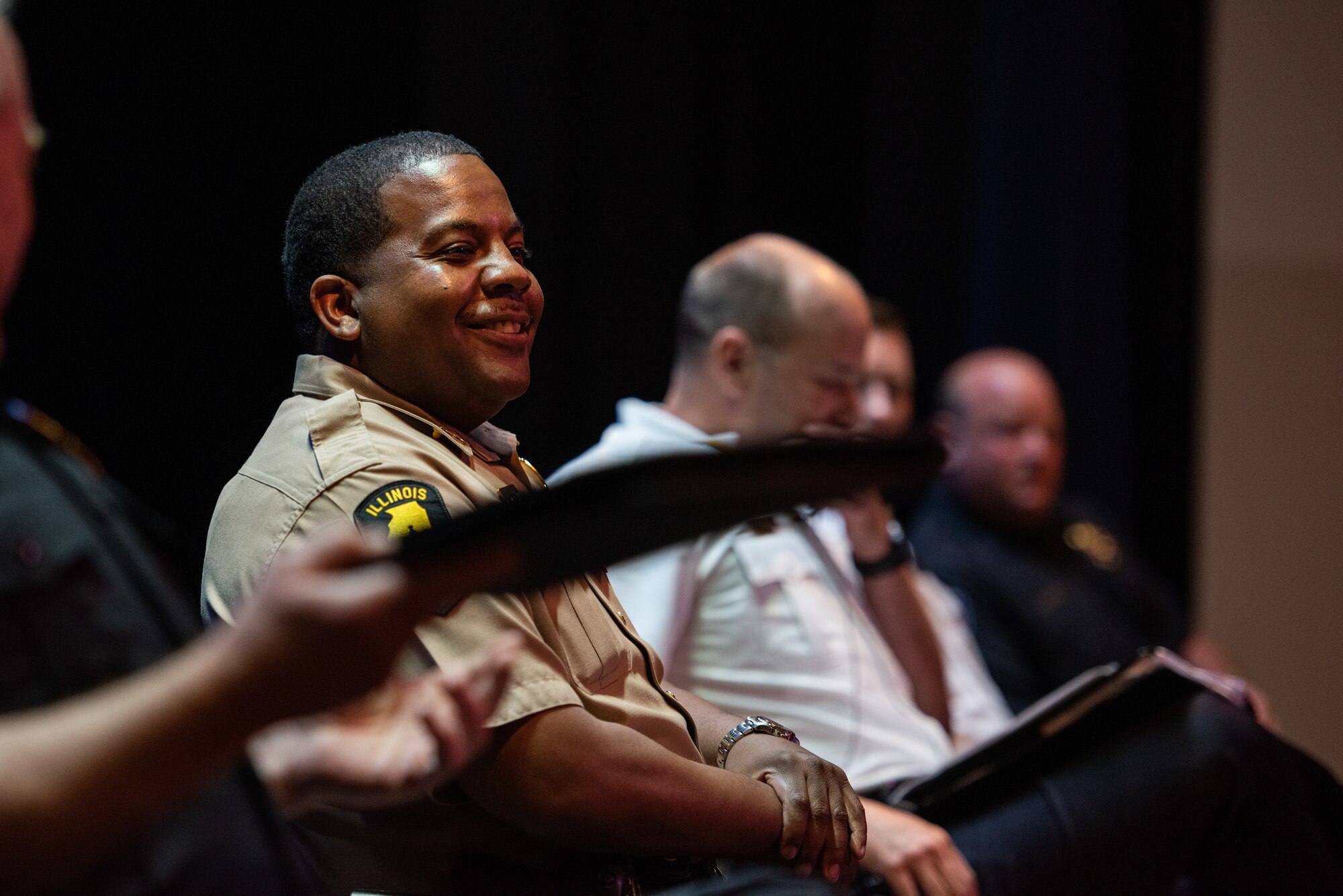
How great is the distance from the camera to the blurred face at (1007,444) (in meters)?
3.15

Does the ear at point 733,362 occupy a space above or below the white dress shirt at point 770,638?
above

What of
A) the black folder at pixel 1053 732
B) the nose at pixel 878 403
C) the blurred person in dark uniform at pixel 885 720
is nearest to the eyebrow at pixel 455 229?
the blurred person in dark uniform at pixel 885 720

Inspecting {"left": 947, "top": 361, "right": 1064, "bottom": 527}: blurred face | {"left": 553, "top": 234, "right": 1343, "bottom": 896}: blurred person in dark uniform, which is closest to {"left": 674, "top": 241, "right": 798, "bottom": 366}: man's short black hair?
{"left": 553, "top": 234, "right": 1343, "bottom": 896}: blurred person in dark uniform

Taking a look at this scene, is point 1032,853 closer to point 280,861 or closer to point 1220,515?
point 280,861

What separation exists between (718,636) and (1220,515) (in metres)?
2.76

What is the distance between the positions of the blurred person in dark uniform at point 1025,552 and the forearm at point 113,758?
234 cm

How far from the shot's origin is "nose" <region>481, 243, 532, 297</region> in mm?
1203

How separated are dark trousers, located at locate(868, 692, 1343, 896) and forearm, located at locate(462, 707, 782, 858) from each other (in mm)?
590

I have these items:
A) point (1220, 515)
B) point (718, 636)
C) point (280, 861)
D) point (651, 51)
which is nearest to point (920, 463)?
point (280, 861)

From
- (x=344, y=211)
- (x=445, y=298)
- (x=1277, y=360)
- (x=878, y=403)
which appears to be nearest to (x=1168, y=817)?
(x=445, y=298)

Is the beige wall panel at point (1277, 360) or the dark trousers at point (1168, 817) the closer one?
the dark trousers at point (1168, 817)

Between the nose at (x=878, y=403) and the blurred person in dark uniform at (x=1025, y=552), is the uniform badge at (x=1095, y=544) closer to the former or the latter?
the blurred person in dark uniform at (x=1025, y=552)

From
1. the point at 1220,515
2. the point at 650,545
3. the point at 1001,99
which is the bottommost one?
the point at 1220,515

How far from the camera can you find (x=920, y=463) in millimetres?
871
